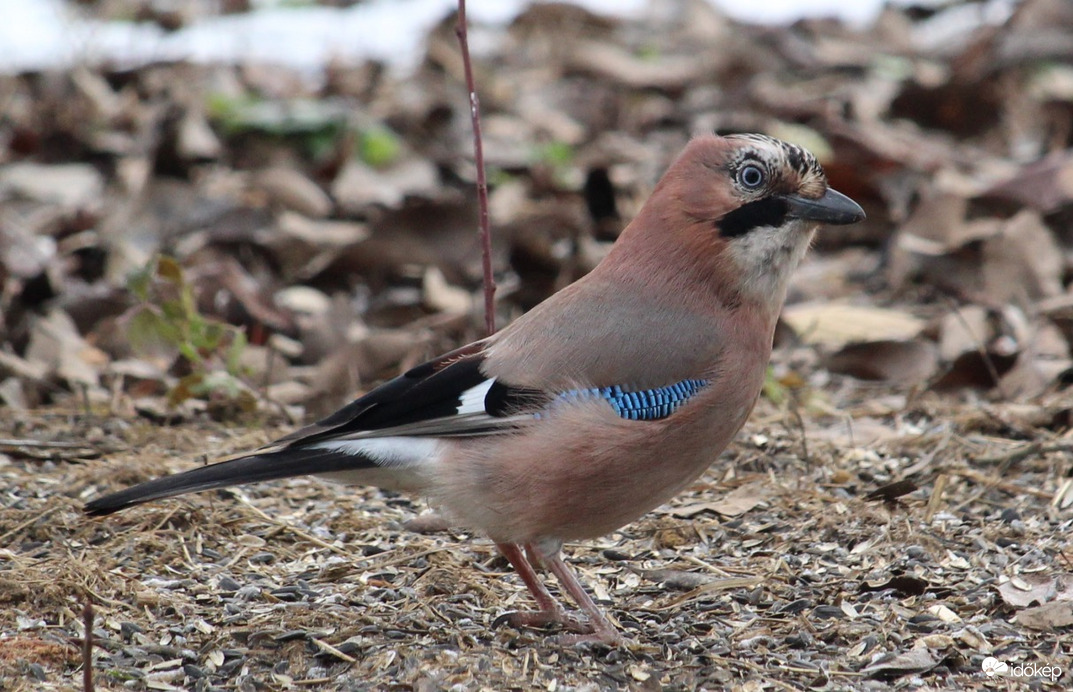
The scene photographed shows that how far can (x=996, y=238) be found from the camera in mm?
6113

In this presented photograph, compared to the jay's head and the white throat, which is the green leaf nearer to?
the jay's head

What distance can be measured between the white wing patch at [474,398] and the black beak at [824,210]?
1.02 meters

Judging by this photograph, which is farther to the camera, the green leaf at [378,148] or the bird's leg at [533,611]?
the green leaf at [378,148]

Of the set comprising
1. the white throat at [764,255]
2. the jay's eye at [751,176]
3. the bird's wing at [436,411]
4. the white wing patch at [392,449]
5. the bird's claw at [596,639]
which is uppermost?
the jay's eye at [751,176]

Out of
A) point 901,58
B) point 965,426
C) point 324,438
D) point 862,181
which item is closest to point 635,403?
point 324,438

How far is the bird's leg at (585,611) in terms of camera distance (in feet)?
12.0

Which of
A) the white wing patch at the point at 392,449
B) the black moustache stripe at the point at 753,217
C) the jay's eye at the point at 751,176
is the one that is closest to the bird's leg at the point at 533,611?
the white wing patch at the point at 392,449

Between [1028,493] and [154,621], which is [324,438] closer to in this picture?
[154,621]

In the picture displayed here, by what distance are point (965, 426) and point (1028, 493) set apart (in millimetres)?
564

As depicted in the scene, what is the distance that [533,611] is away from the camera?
12.7 ft

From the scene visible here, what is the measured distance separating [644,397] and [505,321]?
256cm

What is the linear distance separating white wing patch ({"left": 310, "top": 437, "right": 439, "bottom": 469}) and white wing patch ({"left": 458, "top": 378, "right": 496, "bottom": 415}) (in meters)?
0.12

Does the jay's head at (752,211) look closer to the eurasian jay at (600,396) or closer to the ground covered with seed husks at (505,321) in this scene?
the eurasian jay at (600,396)

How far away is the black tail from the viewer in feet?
11.4
